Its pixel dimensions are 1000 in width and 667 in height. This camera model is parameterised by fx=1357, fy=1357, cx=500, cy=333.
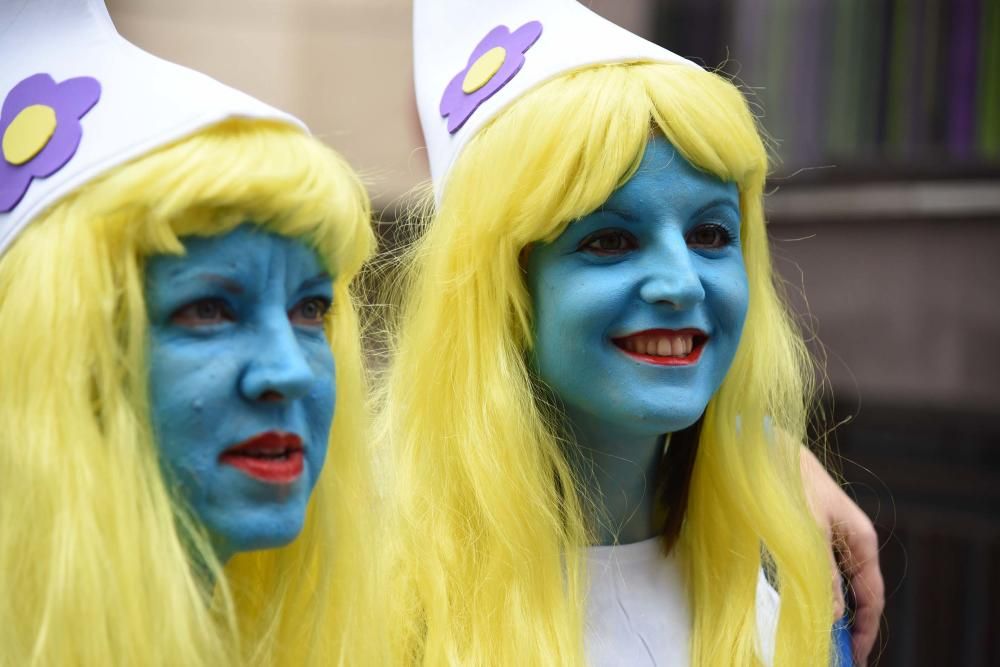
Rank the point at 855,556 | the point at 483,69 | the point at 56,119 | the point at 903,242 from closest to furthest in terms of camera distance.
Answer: the point at 56,119
the point at 483,69
the point at 855,556
the point at 903,242

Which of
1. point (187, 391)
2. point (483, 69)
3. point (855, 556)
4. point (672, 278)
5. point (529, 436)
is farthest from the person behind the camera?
point (855, 556)

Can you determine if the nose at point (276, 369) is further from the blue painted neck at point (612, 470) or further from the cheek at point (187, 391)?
the blue painted neck at point (612, 470)

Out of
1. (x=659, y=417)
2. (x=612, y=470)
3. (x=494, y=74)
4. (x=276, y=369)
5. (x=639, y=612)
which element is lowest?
(x=639, y=612)

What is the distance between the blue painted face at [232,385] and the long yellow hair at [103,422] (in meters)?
0.02

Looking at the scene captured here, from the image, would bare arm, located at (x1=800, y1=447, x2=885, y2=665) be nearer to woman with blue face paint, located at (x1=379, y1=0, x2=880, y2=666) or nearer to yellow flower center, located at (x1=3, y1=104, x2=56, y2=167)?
woman with blue face paint, located at (x1=379, y1=0, x2=880, y2=666)

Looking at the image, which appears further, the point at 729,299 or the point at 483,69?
the point at 483,69

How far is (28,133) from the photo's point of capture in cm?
173

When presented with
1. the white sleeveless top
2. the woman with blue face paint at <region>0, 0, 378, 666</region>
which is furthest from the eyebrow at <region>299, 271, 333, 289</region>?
the white sleeveless top

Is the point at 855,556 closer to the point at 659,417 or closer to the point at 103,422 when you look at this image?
the point at 659,417

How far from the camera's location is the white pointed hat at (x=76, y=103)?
1665mm

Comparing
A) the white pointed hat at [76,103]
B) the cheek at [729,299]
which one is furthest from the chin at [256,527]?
the cheek at [729,299]

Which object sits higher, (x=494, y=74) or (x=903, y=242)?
(x=494, y=74)

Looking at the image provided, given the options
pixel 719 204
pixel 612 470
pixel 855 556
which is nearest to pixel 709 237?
pixel 719 204

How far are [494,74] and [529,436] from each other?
2.11ft
